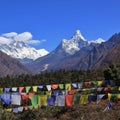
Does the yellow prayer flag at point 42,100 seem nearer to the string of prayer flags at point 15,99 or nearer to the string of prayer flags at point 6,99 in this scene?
the string of prayer flags at point 15,99

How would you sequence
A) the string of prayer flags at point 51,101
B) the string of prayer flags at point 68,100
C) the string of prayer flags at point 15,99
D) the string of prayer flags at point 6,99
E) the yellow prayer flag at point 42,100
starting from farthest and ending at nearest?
1. the string of prayer flags at point 6,99
2. the string of prayer flags at point 15,99
3. the yellow prayer flag at point 42,100
4. the string of prayer flags at point 51,101
5. the string of prayer flags at point 68,100

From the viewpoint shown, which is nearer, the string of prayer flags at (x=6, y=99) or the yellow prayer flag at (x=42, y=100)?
the yellow prayer flag at (x=42, y=100)

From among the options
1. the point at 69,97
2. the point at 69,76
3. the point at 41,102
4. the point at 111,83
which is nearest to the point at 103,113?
the point at 69,97

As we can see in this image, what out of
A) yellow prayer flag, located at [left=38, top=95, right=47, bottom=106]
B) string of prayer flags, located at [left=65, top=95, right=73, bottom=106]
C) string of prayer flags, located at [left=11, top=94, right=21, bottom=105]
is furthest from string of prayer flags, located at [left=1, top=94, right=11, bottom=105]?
string of prayer flags, located at [left=65, top=95, right=73, bottom=106]

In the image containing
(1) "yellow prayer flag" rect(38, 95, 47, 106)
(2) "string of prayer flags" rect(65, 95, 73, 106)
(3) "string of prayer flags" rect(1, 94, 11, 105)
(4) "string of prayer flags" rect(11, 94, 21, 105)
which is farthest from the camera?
(3) "string of prayer flags" rect(1, 94, 11, 105)

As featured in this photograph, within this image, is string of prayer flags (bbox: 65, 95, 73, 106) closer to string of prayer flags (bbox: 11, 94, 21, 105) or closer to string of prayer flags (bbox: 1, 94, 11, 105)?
string of prayer flags (bbox: 11, 94, 21, 105)

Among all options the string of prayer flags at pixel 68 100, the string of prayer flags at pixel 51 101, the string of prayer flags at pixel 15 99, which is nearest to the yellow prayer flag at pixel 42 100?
the string of prayer flags at pixel 51 101

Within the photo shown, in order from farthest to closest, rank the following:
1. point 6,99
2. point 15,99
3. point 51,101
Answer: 1. point 6,99
2. point 15,99
3. point 51,101

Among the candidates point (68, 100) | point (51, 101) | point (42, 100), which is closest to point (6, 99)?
point (42, 100)

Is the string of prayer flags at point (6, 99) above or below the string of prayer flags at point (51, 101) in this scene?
above

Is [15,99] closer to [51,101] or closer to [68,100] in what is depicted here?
[51,101]

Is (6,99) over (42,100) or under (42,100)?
over

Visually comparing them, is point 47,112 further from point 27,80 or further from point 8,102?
point 27,80

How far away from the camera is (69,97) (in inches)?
1578
